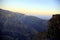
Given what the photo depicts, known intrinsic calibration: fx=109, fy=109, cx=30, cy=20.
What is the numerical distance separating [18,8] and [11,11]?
142mm

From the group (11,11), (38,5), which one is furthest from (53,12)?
(11,11)

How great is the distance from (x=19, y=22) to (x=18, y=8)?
0.26 meters

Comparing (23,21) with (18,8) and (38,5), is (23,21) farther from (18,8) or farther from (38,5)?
(38,5)

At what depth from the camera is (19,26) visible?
200 centimetres

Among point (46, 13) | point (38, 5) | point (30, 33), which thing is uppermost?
point (38, 5)

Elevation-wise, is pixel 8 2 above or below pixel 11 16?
above

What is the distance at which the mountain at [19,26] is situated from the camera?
198cm

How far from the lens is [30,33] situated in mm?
1979

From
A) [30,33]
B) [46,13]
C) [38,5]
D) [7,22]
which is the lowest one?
[30,33]

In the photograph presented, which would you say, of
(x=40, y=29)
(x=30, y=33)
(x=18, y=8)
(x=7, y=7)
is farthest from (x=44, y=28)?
(x=7, y=7)

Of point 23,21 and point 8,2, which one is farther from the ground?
point 8,2

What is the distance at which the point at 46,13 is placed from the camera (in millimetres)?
2023

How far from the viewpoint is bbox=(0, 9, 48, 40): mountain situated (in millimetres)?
1977

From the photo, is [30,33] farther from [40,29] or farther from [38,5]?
[38,5]
